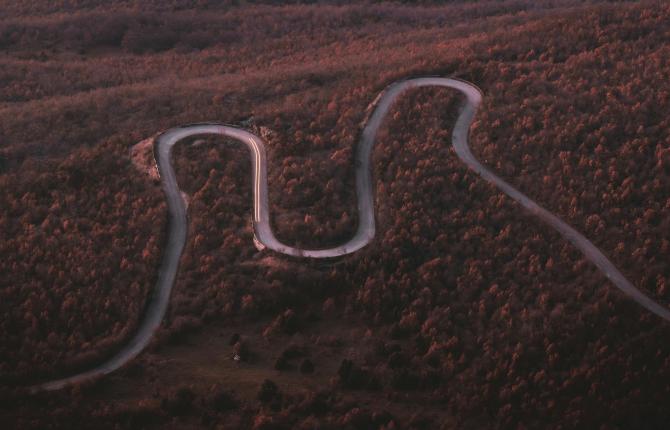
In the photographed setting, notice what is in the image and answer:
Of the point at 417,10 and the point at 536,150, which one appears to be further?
the point at 417,10

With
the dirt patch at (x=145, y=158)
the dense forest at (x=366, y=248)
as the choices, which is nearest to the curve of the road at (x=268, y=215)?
the dirt patch at (x=145, y=158)

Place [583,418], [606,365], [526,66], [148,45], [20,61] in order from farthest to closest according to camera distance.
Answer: [148,45]
[20,61]
[526,66]
[606,365]
[583,418]

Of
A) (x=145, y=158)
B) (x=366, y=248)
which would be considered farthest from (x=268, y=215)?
(x=145, y=158)

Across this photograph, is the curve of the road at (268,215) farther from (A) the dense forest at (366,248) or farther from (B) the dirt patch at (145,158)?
(A) the dense forest at (366,248)

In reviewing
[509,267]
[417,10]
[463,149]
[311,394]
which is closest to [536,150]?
[463,149]

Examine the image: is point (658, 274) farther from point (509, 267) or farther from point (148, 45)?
point (148, 45)

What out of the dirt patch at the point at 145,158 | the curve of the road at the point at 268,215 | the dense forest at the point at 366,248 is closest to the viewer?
the dense forest at the point at 366,248

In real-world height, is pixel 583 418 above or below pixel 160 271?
below

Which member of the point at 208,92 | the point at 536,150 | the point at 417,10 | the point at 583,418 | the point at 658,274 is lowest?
the point at 583,418
